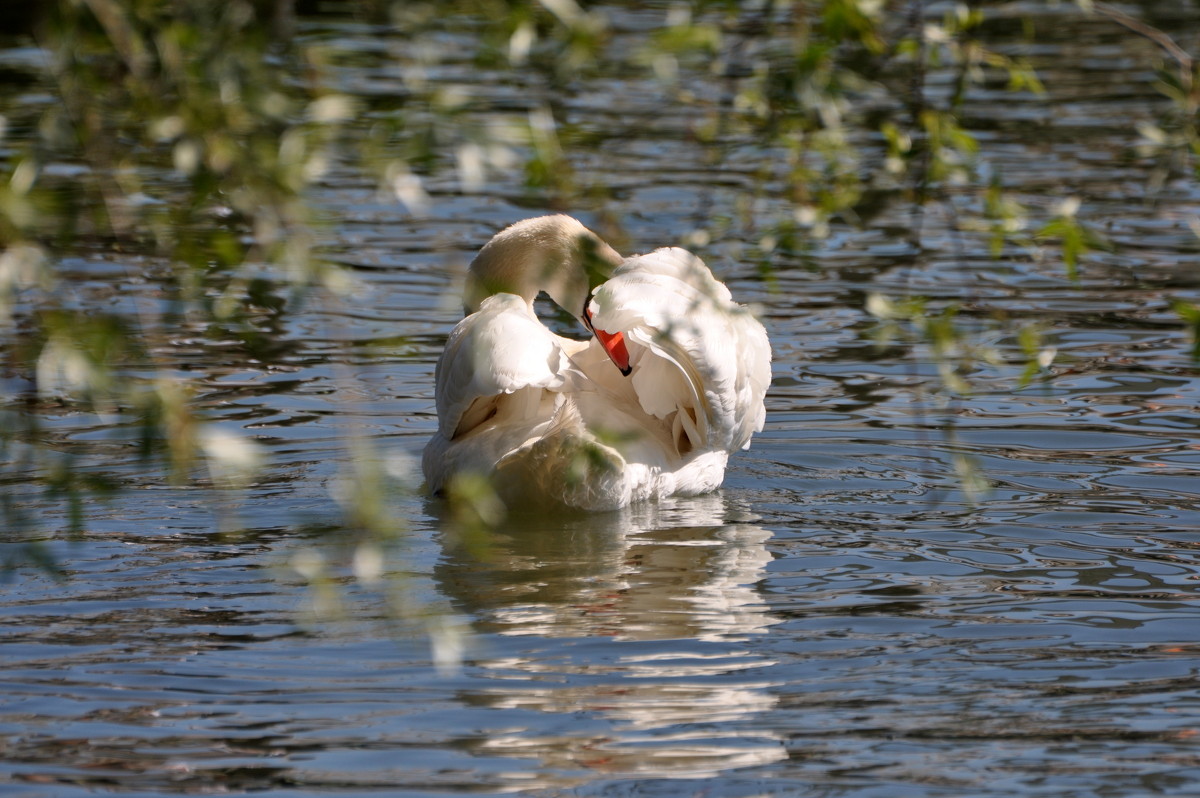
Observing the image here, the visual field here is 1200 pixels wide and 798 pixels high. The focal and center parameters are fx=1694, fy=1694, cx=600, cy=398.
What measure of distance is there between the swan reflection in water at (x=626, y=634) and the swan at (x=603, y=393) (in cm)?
22

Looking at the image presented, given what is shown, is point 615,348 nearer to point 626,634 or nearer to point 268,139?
point 626,634

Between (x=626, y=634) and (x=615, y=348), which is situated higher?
(x=615, y=348)

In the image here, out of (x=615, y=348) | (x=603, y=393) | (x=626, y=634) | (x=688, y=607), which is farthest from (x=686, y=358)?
(x=626, y=634)

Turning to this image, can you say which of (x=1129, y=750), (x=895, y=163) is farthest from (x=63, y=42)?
(x=1129, y=750)

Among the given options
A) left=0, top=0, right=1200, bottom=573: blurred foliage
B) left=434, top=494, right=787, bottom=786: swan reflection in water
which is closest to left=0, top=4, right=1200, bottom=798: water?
left=434, top=494, right=787, bottom=786: swan reflection in water

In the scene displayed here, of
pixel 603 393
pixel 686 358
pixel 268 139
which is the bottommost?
pixel 603 393

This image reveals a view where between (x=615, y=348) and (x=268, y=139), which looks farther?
(x=615, y=348)

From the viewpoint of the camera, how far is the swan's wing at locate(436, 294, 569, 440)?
7.18 meters

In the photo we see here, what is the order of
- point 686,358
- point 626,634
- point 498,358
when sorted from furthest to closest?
point 686,358 < point 498,358 < point 626,634

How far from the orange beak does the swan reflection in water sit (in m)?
0.76

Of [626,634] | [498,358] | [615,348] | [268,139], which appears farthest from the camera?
[615,348]

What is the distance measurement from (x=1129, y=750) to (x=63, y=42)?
11.8ft

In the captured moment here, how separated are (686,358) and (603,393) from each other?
496 mm

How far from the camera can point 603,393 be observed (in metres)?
7.97
